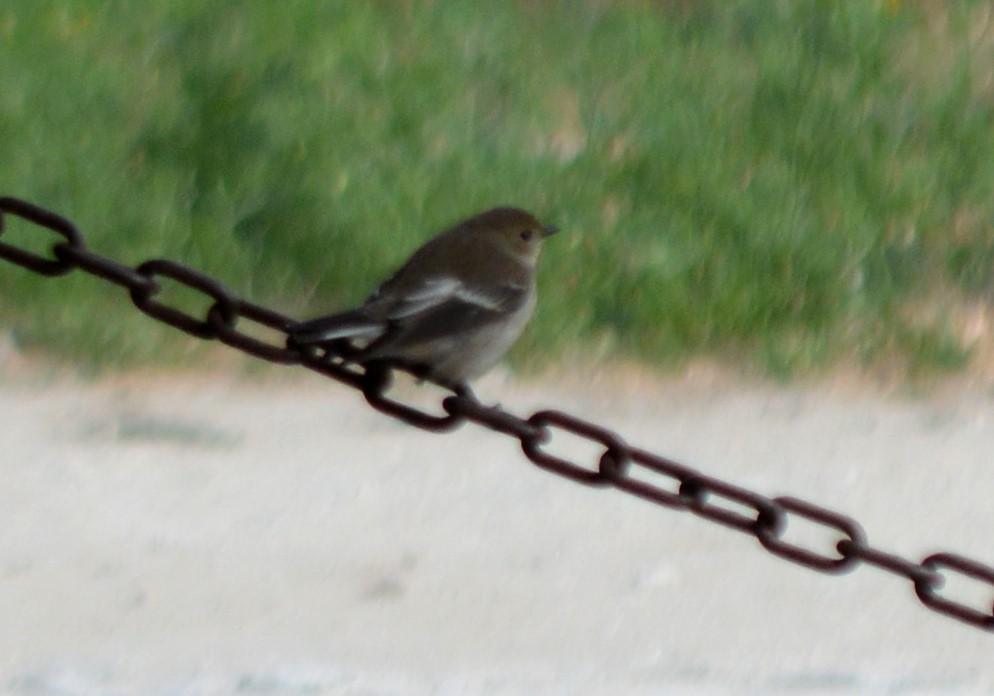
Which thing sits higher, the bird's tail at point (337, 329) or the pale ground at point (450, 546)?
the pale ground at point (450, 546)

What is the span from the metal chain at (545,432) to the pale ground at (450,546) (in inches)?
104

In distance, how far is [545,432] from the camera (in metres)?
2.98

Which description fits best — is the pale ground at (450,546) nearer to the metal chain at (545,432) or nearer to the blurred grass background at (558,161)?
the blurred grass background at (558,161)

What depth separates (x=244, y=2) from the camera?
30.7ft

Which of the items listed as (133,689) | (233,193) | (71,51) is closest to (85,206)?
(233,193)

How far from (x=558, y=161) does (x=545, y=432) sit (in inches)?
213

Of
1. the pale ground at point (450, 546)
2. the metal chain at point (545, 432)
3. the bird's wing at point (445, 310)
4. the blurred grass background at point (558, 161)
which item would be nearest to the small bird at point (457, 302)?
the bird's wing at point (445, 310)

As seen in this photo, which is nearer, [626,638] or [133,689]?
[133,689]

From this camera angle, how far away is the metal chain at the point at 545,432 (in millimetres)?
2932

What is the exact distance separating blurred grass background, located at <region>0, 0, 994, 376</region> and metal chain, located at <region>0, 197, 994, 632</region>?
426 centimetres

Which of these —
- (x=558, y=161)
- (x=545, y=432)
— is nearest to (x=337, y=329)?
(x=545, y=432)

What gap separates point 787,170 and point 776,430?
1585mm

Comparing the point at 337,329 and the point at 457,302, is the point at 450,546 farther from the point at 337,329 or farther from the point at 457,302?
the point at 337,329

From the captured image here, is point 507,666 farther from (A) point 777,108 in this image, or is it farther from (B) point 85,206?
(A) point 777,108
